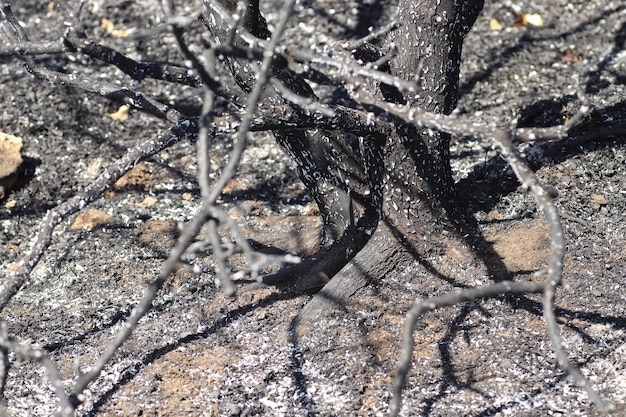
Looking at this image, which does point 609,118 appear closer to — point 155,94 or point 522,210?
point 522,210

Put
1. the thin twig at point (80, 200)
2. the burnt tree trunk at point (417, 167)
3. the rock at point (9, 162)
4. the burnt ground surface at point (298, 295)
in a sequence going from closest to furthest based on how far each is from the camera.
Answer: the thin twig at point (80, 200) → the burnt ground surface at point (298, 295) → the burnt tree trunk at point (417, 167) → the rock at point (9, 162)

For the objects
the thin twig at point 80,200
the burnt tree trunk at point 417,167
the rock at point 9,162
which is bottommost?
the thin twig at point 80,200

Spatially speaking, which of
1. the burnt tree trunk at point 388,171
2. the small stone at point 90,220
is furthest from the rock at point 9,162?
the burnt tree trunk at point 388,171

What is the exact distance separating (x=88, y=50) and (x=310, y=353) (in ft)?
3.99

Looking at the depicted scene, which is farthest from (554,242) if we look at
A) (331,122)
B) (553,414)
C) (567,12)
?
(567,12)

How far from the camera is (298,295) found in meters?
2.89

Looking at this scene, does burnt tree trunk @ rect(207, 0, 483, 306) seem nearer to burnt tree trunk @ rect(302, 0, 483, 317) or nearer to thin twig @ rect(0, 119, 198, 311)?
burnt tree trunk @ rect(302, 0, 483, 317)

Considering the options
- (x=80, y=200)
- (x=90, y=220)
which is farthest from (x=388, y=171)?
(x=90, y=220)

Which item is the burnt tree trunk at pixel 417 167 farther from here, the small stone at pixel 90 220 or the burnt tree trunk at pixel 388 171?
the small stone at pixel 90 220

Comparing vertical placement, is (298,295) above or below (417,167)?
below

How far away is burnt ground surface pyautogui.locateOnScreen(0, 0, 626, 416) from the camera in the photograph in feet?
7.87

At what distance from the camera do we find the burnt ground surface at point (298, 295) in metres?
2.40

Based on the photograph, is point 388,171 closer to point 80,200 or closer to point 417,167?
point 417,167

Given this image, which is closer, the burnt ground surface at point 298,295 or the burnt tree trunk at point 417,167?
the burnt ground surface at point 298,295
